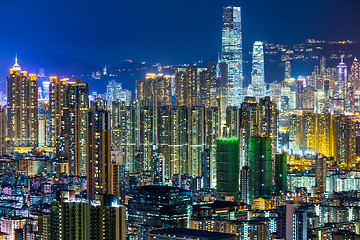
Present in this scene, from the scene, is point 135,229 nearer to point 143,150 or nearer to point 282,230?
point 282,230

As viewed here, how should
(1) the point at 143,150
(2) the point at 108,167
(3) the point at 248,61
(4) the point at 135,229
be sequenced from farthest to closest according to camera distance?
(3) the point at 248,61, (1) the point at 143,150, (2) the point at 108,167, (4) the point at 135,229

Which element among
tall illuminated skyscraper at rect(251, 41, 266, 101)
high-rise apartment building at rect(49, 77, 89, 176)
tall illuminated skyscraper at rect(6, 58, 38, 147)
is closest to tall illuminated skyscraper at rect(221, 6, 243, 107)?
tall illuminated skyscraper at rect(251, 41, 266, 101)

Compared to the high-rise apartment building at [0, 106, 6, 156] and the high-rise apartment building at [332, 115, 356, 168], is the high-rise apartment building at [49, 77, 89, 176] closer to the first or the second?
the high-rise apartment building at [0, 106, 6, 156]

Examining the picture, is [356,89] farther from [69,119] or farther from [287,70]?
[69,119]

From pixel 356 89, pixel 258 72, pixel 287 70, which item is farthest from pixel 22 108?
pixel 356 89

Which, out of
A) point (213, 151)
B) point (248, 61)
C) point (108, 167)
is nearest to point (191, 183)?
point (213, 151)
